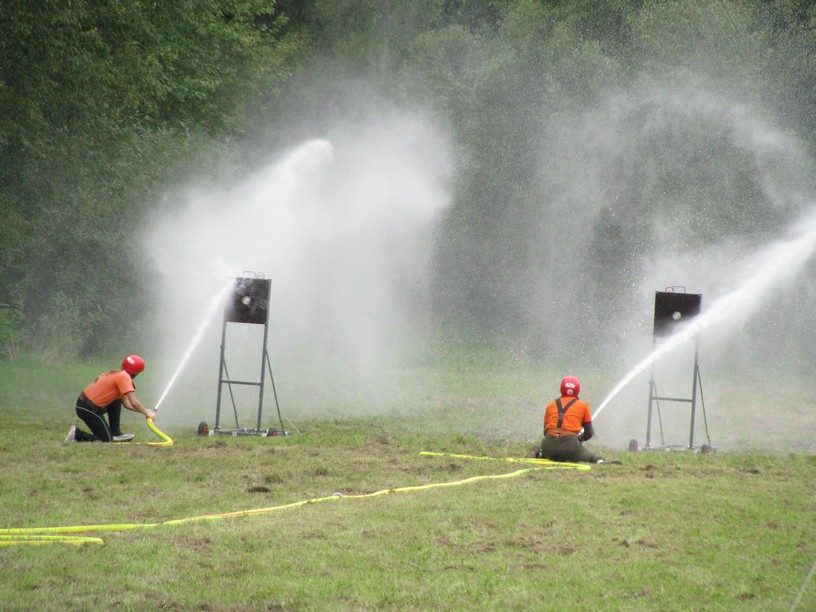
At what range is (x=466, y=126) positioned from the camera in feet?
112

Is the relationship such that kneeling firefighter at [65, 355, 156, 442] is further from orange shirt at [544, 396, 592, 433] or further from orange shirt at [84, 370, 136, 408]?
orange shirt at [544, 396, 592, 433]

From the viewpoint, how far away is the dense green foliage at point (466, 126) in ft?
63.7

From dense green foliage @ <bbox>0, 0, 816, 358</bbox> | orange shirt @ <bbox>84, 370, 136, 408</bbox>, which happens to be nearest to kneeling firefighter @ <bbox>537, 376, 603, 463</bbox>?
orange shirt @ <bbox>84, 370, 136, 408</bbox>

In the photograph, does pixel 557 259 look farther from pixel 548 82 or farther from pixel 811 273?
pixel 811 273

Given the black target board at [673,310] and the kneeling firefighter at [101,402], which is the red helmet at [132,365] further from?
the black target board at [673,310]

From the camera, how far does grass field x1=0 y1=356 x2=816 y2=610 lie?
6.53m

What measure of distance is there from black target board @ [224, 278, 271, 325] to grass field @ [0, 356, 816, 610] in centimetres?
246

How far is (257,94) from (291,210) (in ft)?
29.1

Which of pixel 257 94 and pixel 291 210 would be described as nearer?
pixel 291 210

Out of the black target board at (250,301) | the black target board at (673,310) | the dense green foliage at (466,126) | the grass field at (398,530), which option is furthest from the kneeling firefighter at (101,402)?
the black target board at (673,310)

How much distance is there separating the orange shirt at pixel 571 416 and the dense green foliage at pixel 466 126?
1094 centimetres

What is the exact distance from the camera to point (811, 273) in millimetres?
28078

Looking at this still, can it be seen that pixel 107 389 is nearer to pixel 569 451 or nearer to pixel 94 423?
pixel 94 423

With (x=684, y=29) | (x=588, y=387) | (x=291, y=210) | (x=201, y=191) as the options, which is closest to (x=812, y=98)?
(x=684, y=29)
